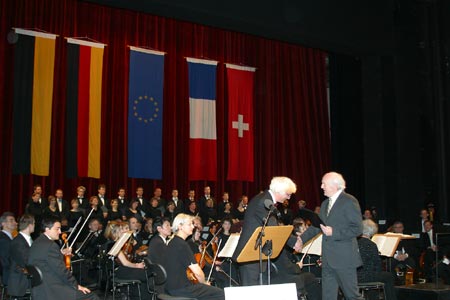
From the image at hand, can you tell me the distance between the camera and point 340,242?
6.25 meters

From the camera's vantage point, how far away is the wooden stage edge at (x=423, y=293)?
806 cm

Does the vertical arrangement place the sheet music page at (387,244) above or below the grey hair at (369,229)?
below

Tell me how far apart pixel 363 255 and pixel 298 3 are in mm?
8445

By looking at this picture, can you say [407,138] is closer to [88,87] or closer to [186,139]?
[186,139]

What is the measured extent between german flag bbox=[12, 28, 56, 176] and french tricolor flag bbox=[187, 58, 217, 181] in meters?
4.26

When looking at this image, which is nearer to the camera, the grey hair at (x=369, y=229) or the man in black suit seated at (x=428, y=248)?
the grey hair at (x=369, y=229)

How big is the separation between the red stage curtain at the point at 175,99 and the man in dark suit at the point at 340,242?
35.1 ft

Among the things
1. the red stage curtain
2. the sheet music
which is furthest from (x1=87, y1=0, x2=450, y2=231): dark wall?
the sheet music

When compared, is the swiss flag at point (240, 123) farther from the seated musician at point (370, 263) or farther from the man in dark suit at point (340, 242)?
the man in dark suit at point (340, 242)

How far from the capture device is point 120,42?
55.2 ft

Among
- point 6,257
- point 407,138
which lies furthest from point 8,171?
point 407,138

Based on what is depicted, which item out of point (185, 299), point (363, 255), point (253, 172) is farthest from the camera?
point (253, 172)

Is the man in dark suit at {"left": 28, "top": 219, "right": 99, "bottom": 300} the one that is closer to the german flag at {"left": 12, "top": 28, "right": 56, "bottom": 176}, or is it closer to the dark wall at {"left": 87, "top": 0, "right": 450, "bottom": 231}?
the german flag at {"left": 12, "top": 28, "right": 56, "bottom": 176}

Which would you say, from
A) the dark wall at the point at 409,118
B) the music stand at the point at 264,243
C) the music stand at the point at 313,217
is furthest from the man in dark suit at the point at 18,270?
the dark wall at the point at 409,118
